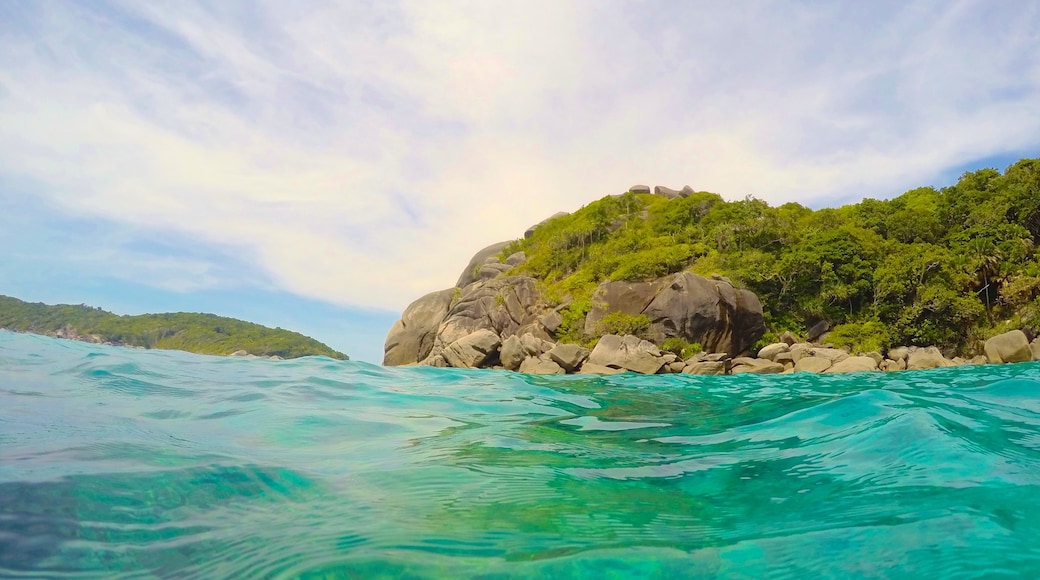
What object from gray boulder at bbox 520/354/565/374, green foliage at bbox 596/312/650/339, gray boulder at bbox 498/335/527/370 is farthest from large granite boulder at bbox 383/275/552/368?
gray boulder at bbox 520/354/565/374

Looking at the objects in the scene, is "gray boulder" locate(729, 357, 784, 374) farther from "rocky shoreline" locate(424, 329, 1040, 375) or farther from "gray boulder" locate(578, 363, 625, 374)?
"gray boulder" locate(578, 363, 625, 374)

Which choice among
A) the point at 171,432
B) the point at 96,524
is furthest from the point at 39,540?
the point at 171,432

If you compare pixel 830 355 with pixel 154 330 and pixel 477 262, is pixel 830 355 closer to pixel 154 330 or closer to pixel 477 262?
pixel 477 262

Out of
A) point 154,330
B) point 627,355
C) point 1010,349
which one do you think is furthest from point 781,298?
point 154,330

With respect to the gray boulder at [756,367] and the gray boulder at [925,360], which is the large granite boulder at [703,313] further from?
the gray boulder at [925,360]

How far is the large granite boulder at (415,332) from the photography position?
34500 mm

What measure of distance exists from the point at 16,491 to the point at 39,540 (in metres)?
0.47

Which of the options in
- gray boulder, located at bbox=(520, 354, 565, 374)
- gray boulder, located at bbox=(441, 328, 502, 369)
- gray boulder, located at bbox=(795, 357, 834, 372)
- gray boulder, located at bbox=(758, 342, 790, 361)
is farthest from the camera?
gray boulder, located at bbox=(441, 328, 502, 369)

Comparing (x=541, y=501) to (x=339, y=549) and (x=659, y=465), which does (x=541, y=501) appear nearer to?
(x=339, y=549)

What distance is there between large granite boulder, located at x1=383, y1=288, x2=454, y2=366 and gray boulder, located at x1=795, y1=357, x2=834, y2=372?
838 inches

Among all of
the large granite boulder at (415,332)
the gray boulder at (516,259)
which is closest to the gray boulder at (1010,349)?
the large granite boulder at (415,332)

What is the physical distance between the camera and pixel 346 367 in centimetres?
1119

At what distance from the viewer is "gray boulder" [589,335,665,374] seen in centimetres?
2114

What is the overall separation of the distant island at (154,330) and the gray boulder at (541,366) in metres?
39.0
